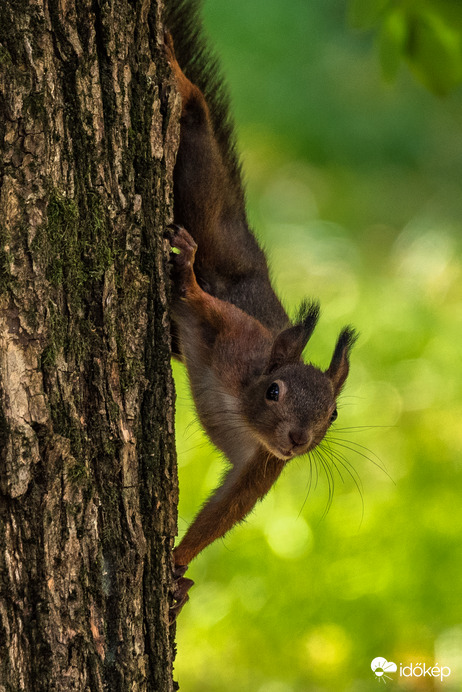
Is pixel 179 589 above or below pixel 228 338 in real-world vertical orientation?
below

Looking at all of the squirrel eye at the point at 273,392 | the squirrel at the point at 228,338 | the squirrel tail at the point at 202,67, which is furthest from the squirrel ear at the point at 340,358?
the squirrel tail at the point at 202,67

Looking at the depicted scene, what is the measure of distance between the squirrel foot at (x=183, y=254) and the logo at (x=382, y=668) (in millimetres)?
1577

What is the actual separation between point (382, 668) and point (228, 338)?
4.46 ft

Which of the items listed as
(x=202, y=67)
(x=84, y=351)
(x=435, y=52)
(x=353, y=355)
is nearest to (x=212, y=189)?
(x=202, y=67)

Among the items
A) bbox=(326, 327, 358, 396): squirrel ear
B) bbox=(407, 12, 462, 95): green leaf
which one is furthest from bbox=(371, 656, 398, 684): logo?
bbox=(407, 12, 462, 95): green leaf

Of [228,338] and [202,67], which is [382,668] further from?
[202,67]

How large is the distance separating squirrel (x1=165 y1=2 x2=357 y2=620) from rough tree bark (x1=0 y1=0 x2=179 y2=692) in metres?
0.40

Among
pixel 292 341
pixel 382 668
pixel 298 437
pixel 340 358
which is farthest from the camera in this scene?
pixel 382 668

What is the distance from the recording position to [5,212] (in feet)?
4.33

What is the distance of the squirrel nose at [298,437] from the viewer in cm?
210

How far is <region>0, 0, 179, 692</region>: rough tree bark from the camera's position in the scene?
1.32 metres

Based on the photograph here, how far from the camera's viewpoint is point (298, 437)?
210 centimetres

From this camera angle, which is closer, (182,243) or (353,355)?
(182,243)

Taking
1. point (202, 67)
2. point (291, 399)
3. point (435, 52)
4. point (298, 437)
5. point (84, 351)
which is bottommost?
point (84, 351)
